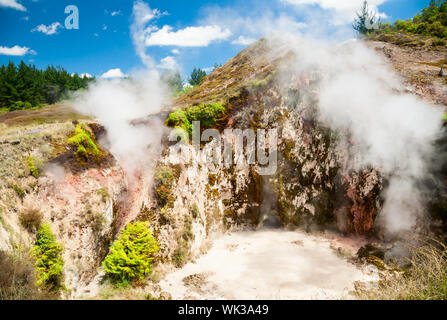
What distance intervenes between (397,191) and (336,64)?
1119cm

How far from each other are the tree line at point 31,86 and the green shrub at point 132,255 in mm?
41618

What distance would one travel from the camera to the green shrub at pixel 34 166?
898cm

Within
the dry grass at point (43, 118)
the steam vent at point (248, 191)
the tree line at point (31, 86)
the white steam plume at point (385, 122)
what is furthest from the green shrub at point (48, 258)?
the tree line at point (31, 86)

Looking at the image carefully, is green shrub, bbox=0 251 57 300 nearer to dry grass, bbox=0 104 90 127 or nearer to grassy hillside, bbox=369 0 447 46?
dry grass, bbox=0 104 90 127

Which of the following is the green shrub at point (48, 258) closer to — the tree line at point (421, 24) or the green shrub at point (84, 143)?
the green shrub at point (84, 143)

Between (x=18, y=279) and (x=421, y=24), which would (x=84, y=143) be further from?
(x=421, y=24)

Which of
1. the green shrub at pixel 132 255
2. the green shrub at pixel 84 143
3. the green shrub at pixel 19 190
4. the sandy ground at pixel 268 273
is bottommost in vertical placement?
the sandy ground at pixel 268 273

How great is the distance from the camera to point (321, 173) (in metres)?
14.9

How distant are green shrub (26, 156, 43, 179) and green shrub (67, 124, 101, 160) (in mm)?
1609

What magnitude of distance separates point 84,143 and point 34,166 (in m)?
2.53

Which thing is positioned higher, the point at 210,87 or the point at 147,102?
the point at 210,87
